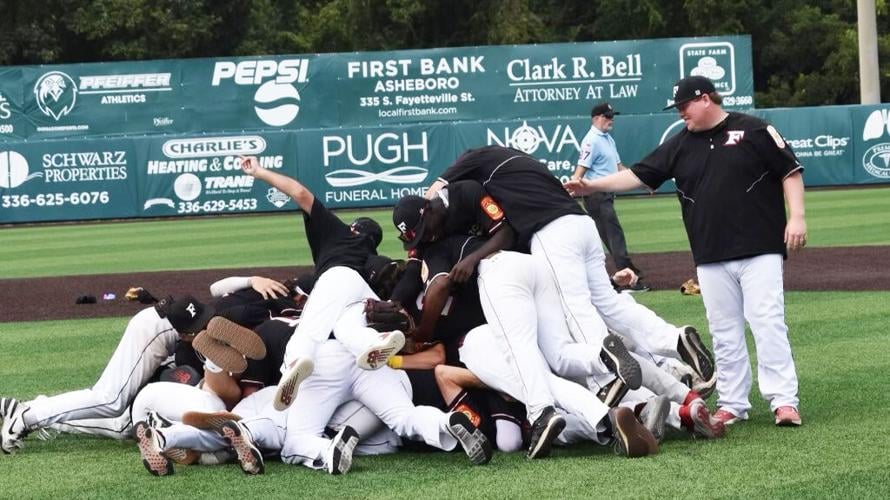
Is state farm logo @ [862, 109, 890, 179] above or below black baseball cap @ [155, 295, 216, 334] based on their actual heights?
above

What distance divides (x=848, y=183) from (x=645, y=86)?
570 centimetres

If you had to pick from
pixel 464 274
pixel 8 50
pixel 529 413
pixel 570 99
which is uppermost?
pixel 8 50

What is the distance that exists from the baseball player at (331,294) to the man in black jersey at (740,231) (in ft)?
6.23

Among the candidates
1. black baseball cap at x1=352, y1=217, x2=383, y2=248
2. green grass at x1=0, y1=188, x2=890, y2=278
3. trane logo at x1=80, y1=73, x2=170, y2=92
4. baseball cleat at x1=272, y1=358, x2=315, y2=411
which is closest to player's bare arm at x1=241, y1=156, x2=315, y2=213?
black baseball cap at x1=352, y1=217, x2=383, y2=248

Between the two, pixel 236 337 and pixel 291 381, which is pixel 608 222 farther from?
pixel 291 381

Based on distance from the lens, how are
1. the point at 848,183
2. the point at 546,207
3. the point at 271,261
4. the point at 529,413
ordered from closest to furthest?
the point at 529,413, the point at 546,207, the point at 271,261, the point at 848,183

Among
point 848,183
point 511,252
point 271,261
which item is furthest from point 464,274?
point 848,183

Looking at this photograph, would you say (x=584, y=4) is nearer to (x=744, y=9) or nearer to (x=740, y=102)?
(x=744, y=9)

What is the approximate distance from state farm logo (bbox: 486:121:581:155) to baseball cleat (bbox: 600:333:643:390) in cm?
2633

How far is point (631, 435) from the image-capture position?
666 cm

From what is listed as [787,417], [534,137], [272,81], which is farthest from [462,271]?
[272,81]

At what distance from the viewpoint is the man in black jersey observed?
750 centimetres

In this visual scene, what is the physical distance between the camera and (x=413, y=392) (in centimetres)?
744

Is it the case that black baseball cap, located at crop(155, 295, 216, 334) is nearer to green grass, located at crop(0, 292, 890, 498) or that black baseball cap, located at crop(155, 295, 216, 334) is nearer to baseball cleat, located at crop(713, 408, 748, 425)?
green grass, located at crop(0, 292, 890, 498)
